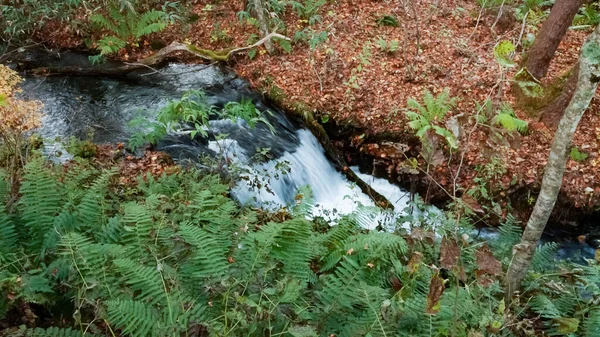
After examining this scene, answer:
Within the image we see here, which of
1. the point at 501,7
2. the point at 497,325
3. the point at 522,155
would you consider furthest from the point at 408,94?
the point at 497,325

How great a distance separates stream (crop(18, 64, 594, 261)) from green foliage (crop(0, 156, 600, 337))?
7.78ft

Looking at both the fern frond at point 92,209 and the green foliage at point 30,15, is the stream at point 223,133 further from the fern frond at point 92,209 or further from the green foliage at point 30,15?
the fern frond at point 92,209

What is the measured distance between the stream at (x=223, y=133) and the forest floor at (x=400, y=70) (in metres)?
0.61

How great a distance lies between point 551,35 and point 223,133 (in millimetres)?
5638

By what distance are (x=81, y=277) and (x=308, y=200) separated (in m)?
2.12

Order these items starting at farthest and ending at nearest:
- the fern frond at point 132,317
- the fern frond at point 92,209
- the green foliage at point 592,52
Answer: the fern frond at point 92,209, the green foliage at point 592,52, the fern frond at point 132,317

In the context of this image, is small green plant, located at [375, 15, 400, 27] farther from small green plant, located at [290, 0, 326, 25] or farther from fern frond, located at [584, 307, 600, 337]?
fern frond, located at [584, 307, 600, 337]

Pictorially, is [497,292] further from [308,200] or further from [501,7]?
[501,7]

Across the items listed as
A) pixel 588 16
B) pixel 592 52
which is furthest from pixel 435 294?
pixel 588 16

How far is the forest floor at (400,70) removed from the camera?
6.89 meters

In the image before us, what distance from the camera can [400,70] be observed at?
8.52 m

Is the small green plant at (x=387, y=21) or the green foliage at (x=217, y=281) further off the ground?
the small green plant at (x=387, y=21)

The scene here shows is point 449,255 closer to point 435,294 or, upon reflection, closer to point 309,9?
point 435,294

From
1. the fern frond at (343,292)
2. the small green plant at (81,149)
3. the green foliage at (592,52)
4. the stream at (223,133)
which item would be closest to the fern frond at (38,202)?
the fern frond at (343,292)
